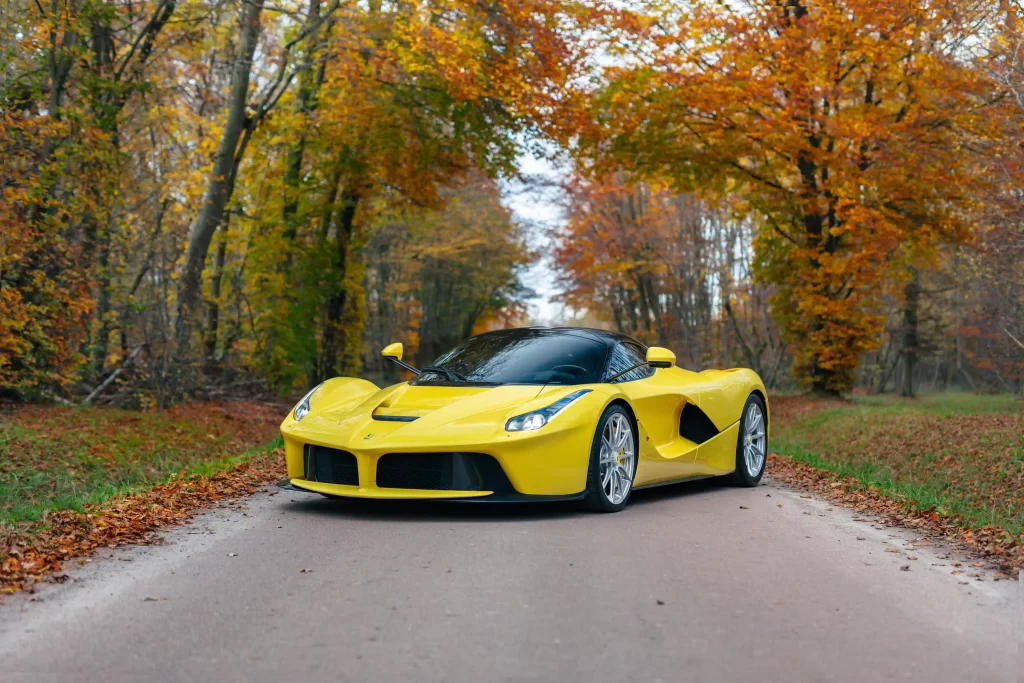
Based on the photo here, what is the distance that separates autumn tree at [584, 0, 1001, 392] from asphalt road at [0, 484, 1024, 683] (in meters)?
12.7

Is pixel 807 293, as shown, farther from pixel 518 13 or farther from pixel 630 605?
pixel 630 605

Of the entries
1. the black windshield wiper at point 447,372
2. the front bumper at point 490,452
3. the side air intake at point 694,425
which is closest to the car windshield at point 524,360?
the black windshield wiper at point 447,372

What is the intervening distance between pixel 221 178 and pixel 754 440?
12447 mm

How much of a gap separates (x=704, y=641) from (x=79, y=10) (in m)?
12.9

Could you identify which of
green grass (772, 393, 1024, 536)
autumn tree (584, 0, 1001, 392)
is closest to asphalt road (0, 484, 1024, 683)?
green grass (772, 393, 1024, 536)

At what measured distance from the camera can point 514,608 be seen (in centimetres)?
491

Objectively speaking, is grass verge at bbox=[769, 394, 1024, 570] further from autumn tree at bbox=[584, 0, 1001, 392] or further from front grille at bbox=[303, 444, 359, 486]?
autumn tree at bbox=[584, 0, 1001, 392]

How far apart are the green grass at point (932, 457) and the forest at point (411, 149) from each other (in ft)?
8.85

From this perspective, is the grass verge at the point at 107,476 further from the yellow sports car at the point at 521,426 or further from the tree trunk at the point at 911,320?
the tree trunk at the point at 911,320

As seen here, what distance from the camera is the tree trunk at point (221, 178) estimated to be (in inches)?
725

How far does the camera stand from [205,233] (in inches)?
776

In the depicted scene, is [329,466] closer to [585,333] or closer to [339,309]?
[585,333]

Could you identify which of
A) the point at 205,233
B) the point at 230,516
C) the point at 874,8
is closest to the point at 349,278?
the point at 205,233

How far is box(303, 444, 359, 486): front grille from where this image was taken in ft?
25.0
